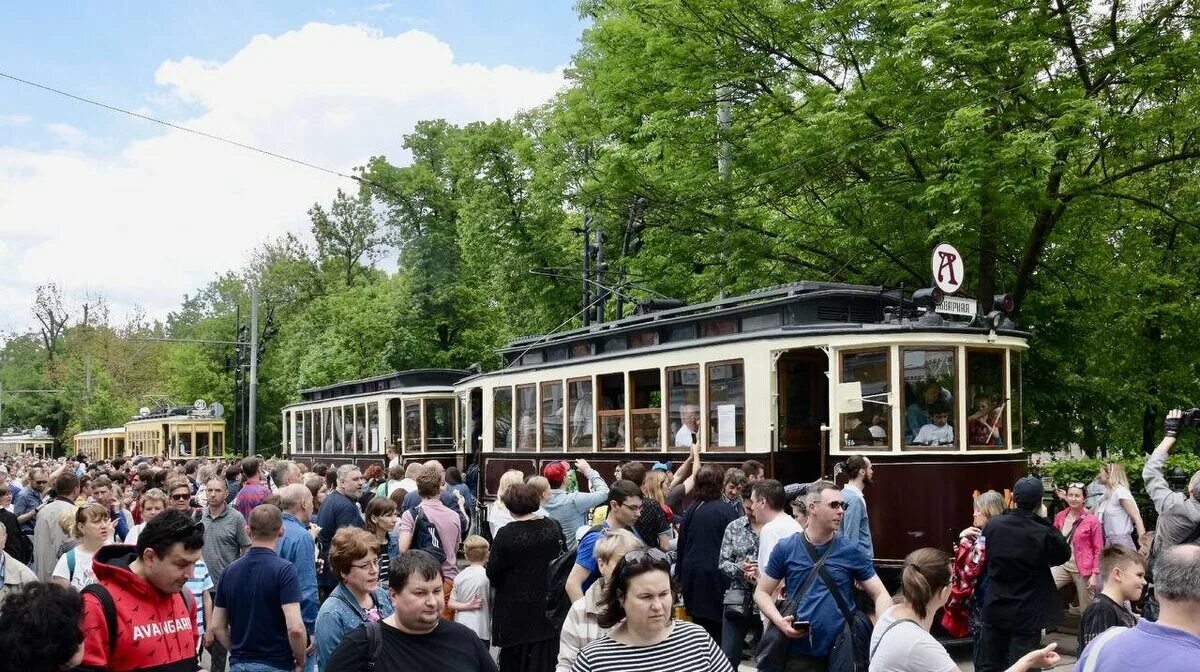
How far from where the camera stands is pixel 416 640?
14.6 ft

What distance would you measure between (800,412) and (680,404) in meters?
1.67

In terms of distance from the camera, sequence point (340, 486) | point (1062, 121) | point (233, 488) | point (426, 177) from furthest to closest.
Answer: point (426, 177), point (1062, 121), point (233, 488), point (340, 486)

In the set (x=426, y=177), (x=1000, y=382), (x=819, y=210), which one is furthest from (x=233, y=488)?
(x=426, y=177)

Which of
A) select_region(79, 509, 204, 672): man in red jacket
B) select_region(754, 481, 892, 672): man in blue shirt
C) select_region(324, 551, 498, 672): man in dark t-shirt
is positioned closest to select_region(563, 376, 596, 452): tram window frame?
select_region(754, 481, 892, 672): man in blue shirt

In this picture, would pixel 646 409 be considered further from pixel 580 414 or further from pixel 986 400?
pixel 986 400

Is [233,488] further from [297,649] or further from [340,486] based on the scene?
[297,649]

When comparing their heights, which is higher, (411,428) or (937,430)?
(937,430)

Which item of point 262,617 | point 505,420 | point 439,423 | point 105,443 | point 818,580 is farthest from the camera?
point 105,443

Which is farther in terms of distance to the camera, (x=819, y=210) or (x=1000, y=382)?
(x=819, y=210)

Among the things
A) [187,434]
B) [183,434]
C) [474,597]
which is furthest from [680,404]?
[183,434]

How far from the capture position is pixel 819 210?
61.5 feet

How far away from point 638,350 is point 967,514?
4936 millimetres

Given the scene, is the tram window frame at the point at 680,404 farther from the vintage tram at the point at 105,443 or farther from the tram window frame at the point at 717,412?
the vintage tram at the point at 105,443

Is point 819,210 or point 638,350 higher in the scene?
point 819,210
